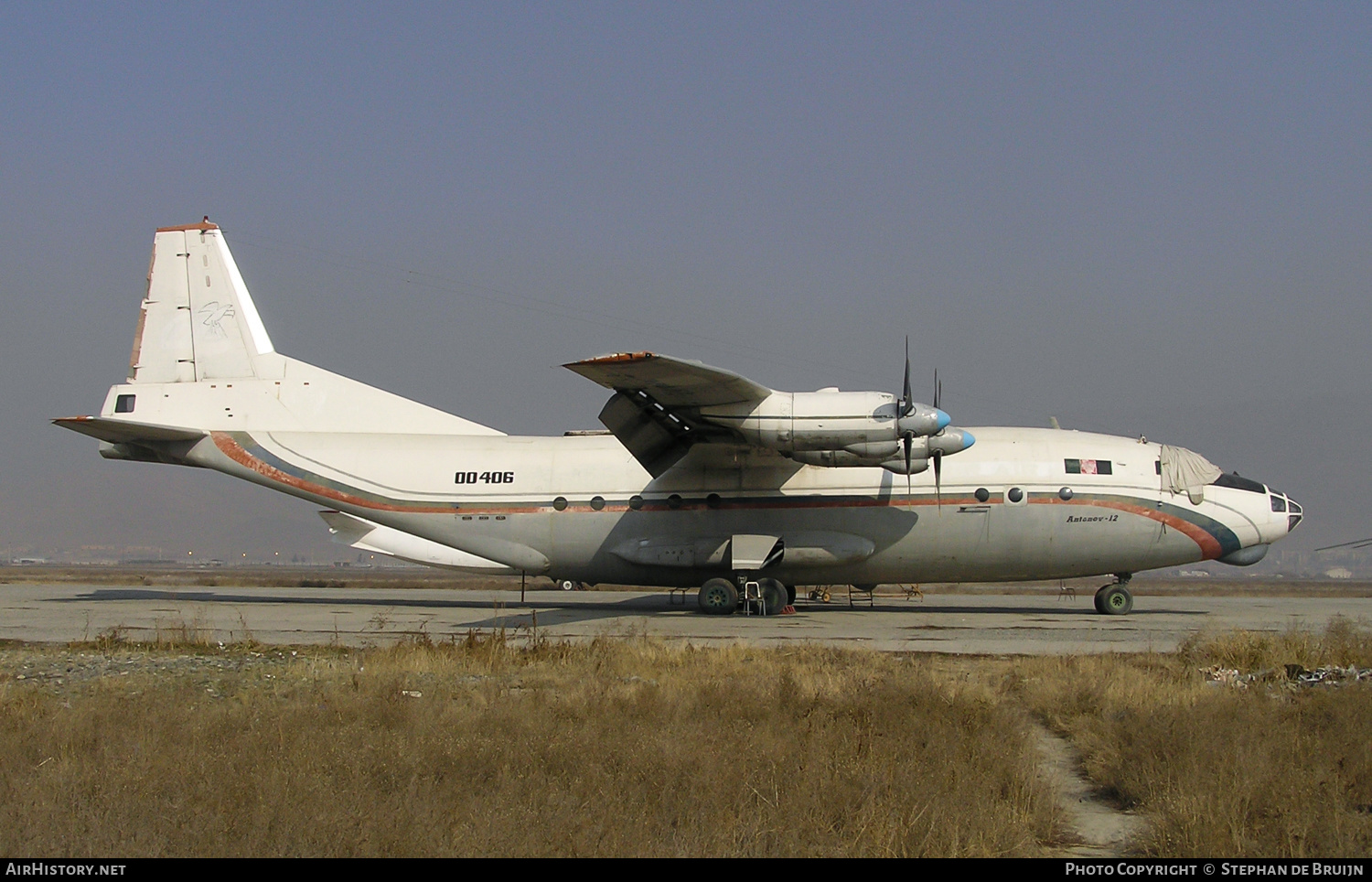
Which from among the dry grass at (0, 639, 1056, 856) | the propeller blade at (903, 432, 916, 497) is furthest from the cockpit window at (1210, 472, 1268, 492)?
the dry grass at (0, 639, 1056, 856)

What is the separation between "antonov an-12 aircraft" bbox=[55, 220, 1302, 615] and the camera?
Answer: 20.6m

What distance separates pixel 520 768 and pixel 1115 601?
1812 cm

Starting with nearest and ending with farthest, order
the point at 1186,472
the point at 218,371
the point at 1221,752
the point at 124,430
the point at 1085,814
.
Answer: the point at 1085,814 → the point at 1221,752 → the point at 1186,472 → the point at 124,430 → the point at 218,371

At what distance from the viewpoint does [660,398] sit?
19.2 m

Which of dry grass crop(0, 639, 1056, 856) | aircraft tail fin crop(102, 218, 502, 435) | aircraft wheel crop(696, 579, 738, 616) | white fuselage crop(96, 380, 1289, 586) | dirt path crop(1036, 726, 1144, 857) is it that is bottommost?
dirt path crop(1036, 726, 1144, 857)

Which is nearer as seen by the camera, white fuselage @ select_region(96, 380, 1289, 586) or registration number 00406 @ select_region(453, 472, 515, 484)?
white fuselage @ select_region(96, 380, 1289, 586)

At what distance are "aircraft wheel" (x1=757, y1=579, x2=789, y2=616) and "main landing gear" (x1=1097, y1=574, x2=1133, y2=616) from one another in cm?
678

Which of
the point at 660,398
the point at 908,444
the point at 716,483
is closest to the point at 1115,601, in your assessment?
the point at 908,444

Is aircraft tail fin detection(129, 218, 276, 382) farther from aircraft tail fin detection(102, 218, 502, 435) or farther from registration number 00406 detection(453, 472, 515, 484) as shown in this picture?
registration number 00406 detection(453, 472, 515, 484)

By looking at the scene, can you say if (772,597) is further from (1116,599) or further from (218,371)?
(218,371)

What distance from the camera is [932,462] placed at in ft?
69.2

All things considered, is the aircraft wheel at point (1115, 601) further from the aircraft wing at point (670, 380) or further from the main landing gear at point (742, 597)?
the aircraft wing at point (670, 380)

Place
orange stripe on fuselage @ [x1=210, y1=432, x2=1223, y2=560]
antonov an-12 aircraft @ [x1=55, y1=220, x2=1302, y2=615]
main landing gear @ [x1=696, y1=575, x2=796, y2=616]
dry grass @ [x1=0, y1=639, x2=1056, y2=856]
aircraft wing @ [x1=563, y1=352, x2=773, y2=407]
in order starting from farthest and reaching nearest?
main landing gear @ [x1=696, y1=575, x2=796, y2=616]
orange stripe on fuselage @ [x1=210, y1=432, x2=1223, y2=560]
antonov an-12 aircraft @ [x1=55, y1=220, x2=1302, y2=615]
aircraft wing @ [x1=563, y1=352, x2=773, y2=407]
dry grass @ [x1=0, y1=639, x2=1056, y2=856]
